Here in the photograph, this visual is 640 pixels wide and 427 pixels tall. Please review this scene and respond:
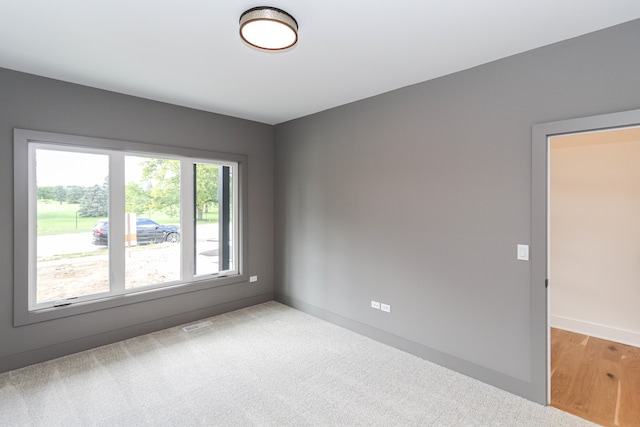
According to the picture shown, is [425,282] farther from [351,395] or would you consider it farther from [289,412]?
[289,412]

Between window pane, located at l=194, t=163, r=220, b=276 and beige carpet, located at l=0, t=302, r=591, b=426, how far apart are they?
1059mm

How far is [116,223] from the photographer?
3.40 meters

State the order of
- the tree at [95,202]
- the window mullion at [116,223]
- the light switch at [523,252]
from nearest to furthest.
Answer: the light switch at [523,252] < the tree at [95,202] < the window mullion at [116,223]

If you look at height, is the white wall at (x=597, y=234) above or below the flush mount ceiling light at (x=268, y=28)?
below

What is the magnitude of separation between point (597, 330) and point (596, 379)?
3.75 ft

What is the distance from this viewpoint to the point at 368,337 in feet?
11.5

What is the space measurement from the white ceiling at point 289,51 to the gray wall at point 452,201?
0.78ft

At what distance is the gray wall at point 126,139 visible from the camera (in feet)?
9.04

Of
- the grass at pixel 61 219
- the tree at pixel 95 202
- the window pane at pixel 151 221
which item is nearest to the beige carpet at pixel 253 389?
the window pane at pixel 151 221

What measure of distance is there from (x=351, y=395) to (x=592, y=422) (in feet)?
5.55

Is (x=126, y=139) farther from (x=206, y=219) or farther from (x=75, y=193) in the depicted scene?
(x=206, y=219)

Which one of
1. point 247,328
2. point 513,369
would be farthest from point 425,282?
point 247,328

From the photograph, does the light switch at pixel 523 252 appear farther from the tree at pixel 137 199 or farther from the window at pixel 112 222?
the tree at pixel 137 199

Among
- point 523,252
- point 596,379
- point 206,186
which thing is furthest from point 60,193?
point 596,379
